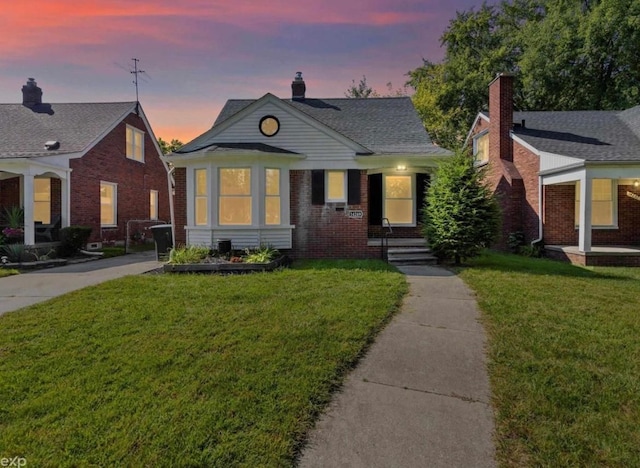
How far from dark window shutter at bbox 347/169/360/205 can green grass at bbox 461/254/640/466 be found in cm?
461

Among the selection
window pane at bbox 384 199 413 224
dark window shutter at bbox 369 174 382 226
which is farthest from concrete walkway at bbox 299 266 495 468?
window pane at bbox 384 199 413 224

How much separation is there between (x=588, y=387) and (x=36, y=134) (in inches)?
677

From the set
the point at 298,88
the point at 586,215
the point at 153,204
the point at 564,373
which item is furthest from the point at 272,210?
the point at 153,204

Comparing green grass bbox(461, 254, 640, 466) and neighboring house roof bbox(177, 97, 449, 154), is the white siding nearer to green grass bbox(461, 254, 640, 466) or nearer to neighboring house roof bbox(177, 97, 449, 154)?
neighboring house roof bbox(177, 97, 449, 154)

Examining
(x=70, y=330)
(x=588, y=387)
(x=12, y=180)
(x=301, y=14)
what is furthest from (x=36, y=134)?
(x=588, y=387)

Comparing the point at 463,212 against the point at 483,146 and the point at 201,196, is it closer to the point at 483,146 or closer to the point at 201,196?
the point at 201,196

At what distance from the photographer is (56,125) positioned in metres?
13.9

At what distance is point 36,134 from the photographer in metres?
13.0

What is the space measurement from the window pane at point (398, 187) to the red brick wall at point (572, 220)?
4.76m

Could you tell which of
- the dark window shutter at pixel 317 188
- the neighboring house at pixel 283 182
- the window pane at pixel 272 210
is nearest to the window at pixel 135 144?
the neighboring house at pixel 283 182

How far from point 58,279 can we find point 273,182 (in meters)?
5.52

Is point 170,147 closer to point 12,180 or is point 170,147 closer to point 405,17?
point 12,180

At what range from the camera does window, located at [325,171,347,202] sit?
10148 millimetres

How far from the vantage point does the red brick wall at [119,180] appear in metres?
13.0
